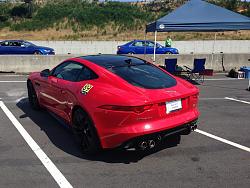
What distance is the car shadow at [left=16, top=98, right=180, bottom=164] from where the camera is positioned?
504 cm

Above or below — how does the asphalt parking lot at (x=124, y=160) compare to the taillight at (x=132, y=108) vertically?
below

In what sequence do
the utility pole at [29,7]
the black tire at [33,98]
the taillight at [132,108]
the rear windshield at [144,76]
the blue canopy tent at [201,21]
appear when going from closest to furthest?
1. the taillight at [132,108]
2. the rear windshield at [144,76]
3. the black tire at [33,98]
4. the blue canopy tent at [201,21]
5. the utility pole at [29,7]

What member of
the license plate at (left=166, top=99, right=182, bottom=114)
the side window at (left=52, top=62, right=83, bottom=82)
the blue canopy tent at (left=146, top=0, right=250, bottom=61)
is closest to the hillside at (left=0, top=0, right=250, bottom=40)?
the blue canopy tent at (left=146, top=0, right=250, bottom=61)

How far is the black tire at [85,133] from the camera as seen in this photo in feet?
15.9

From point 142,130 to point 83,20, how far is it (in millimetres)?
45790

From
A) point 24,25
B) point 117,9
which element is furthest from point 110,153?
point 117,9

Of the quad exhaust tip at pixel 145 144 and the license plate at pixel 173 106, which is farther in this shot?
the license plate at pixel 173 106

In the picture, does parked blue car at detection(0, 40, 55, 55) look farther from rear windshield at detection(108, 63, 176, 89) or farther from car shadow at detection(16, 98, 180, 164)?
rear windshield at detection(108, 63, 176, 89)

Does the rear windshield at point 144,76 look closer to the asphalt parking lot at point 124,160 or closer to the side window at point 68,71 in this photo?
the side window at point 68,71

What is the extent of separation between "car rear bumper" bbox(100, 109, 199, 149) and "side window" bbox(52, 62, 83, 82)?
142cm

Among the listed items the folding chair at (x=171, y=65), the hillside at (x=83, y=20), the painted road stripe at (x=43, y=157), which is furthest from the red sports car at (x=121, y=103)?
the hillside at (x=83, y=20)

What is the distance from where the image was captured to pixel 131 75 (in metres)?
5.20

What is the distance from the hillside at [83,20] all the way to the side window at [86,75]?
34779 millimetres

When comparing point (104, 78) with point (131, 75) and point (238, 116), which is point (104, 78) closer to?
point (131, 75)
